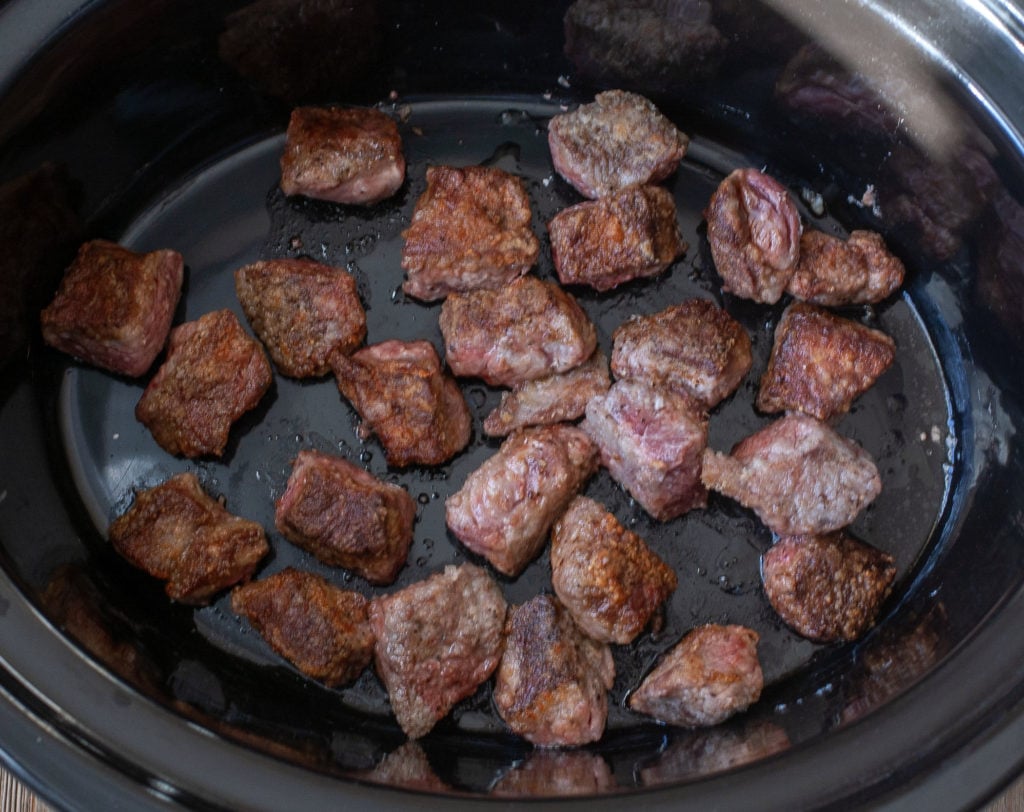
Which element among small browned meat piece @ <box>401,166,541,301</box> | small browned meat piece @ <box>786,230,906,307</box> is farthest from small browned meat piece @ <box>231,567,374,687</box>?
small browned meat piece @ <box>786,230,906,307</box>

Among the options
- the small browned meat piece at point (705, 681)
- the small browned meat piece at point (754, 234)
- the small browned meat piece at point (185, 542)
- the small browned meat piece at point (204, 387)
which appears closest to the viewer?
the small browned meat piece at point (705, 681)

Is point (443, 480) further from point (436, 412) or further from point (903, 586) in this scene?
point (903, 586)

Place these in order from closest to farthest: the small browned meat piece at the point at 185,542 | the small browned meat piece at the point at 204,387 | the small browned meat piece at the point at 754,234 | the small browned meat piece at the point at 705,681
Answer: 1. the small browned meat piece at the point at 705,681
2. the small browned meat piece at the point at 185,542
3. the small browned meat piece at the point at 204,387
4. the small browned meat piece at the point at 754,234

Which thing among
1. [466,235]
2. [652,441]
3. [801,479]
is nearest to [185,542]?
[466,235]

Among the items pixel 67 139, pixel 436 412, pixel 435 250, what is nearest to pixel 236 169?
pixel 67 139

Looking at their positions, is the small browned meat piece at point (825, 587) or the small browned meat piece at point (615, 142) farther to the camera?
the small browned meat piece at point (615, 142)

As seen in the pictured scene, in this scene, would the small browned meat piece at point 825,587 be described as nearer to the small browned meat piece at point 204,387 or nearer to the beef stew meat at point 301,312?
the beef stew meat at point 301,312

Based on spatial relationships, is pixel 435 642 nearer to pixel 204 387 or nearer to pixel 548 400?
pixel 548 400

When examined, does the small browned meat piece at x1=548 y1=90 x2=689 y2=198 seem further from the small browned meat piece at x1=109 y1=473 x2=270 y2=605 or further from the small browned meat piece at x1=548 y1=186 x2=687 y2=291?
the small browned meat piece at x1=109 y1=473 x2=270 y2=605

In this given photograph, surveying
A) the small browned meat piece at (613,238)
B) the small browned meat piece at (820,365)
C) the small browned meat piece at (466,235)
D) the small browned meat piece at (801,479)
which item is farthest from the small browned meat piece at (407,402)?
the small browned meat piece at (820,365)
